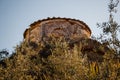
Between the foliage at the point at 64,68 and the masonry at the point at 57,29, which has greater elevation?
the masonry at the point at 57,29

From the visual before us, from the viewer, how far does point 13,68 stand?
1133cm

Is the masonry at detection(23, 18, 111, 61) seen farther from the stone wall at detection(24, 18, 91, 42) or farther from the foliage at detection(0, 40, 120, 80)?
the foliage at detection(0, 40, 120, 80)

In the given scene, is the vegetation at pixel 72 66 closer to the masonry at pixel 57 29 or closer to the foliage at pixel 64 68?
the foliage at pixel 64 68

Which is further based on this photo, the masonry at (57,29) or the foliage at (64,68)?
the masonry at (57,29)

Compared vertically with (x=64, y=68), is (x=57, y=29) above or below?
above

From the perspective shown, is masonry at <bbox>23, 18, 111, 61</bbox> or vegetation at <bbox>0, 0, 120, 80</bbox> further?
masonry at <bbox>23, 18, 111, 61</bbox>

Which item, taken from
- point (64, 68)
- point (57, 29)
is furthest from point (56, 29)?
point (64, 68)

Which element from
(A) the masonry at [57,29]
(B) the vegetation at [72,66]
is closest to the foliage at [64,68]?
(B) the vegetation at [72,66]

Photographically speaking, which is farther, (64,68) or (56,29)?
(56,29)

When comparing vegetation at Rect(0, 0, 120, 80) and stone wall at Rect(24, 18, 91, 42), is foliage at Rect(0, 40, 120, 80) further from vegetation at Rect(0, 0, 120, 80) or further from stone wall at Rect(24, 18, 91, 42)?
stone wall at Rect(24, 18, 91, 42)

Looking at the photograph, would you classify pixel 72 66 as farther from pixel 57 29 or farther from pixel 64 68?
pixel 57 29

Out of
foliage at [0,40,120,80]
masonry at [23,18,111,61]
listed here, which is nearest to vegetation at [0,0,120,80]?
foliage at [0,40,120,80]

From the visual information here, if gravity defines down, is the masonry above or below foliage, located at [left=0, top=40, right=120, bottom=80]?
above

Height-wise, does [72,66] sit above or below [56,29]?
below
